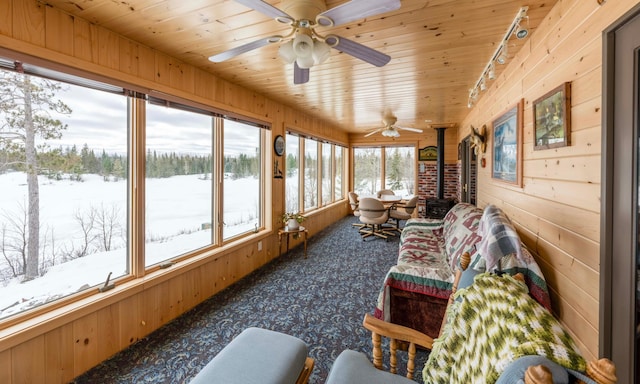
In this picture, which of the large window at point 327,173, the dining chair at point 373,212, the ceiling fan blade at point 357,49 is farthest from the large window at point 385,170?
the ceiling fan blade at point 357,49

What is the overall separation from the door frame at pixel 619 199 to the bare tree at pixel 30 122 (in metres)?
3.09

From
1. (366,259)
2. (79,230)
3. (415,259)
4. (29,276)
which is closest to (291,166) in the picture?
(366,259)

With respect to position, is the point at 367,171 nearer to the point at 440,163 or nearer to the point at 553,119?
the point at 440,163

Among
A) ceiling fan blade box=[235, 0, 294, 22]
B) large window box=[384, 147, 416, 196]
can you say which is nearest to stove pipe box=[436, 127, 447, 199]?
large window box=[384, 147, 416, 196]

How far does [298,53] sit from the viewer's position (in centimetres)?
160

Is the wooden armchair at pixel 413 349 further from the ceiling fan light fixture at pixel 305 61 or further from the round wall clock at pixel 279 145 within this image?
the round wall clock at pixel 279 145

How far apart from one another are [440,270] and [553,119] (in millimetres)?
1336

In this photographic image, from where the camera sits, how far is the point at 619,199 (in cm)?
113

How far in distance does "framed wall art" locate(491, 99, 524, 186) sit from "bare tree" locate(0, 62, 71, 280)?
348cm

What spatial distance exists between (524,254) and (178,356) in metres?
2.57

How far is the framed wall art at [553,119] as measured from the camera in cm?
148

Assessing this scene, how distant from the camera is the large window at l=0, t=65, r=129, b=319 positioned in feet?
5.28

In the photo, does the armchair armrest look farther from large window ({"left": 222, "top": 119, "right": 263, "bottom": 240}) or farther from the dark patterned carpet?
large window ({"left": 222, "top": 119, "right": 263, "bottom": 240})

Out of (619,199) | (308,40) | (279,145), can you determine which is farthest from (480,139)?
(308,40)
